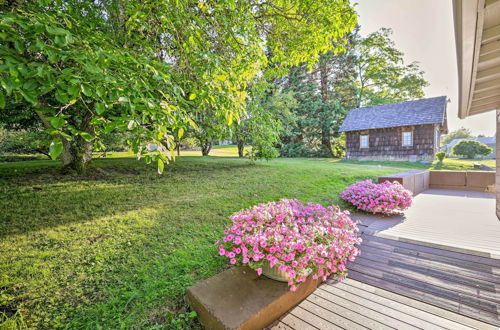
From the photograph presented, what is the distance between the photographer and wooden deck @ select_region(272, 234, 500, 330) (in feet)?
6.22

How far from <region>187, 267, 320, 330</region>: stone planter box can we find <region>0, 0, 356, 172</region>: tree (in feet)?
4.01

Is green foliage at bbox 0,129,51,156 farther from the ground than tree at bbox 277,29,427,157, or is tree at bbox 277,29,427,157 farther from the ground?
tree at bbox 277,29,427,157

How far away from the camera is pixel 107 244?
9.30 ft

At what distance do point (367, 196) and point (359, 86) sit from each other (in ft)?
76.6

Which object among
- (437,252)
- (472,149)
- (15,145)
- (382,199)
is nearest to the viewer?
(437,252)

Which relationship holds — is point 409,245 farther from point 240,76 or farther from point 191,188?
point 191,188

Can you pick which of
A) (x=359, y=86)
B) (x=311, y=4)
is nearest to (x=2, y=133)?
(x=311, y=4)

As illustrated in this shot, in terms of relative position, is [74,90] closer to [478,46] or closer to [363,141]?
[478,46]

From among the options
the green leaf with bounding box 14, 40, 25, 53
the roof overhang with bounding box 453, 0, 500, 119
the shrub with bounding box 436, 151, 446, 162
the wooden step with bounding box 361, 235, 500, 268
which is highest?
the roof overhang with bounding box 453, 0, 500, 119

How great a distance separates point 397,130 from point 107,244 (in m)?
18.8

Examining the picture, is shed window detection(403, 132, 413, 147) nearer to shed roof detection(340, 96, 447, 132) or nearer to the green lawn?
shed roof detection(340, 96, 447, 132)

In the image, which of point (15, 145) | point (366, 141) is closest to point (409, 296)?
point (15, 145)

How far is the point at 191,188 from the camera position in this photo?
5.30 meters

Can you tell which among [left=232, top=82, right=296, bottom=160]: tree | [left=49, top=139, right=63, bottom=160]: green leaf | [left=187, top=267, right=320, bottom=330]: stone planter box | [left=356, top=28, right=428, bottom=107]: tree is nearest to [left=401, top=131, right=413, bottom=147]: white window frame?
[left=356, top=28, right=428, bottom=107]: tree
